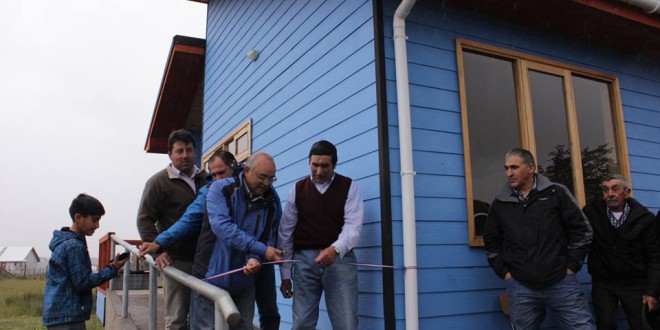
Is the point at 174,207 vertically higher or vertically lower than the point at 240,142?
lower

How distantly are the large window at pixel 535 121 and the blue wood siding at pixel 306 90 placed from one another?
2.47 ft

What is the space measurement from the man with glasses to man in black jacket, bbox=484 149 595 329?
1466 mm

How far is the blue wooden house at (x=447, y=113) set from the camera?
3400mm

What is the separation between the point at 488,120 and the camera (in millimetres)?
4031

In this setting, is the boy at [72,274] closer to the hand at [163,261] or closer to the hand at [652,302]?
the hand at [163,261]

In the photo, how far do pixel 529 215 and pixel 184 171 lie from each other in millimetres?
2322

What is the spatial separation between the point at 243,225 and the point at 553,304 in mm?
1933

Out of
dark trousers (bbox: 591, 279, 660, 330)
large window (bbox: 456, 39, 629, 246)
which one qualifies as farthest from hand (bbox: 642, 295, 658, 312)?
large window (bbox: 456, 39, 629, 246)

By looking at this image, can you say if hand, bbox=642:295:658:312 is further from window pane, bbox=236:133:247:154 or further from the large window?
window pane, bbox=236:133:247:154

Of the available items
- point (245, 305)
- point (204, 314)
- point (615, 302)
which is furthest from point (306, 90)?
point (615, 302)

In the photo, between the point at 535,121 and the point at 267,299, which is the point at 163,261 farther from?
the point at 535,121

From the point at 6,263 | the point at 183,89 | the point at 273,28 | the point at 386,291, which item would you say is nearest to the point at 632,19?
the point at 386,291

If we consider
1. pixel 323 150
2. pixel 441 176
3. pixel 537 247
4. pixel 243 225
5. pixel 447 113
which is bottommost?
pixel 537 247

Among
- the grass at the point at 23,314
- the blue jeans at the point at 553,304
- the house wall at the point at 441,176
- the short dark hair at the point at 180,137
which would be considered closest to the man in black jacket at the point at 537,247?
the blue jeans at the point at 553,304
